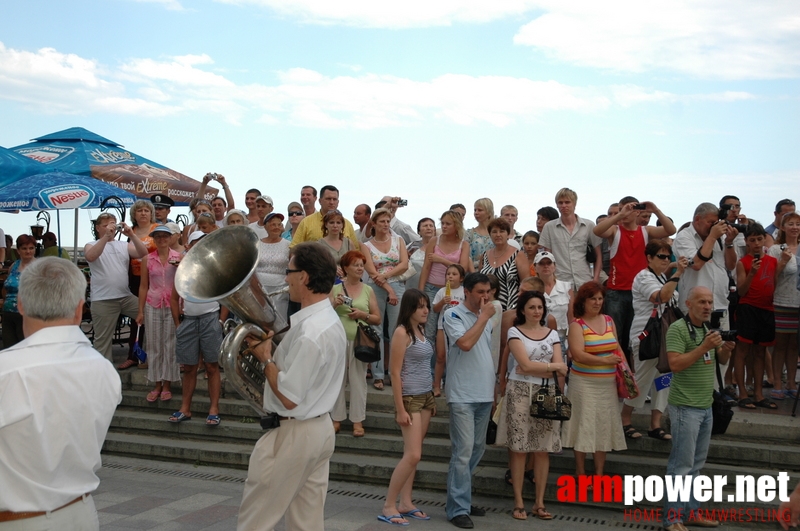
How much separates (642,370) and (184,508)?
413cm

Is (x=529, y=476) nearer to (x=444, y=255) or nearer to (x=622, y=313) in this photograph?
(x=622, y=313)

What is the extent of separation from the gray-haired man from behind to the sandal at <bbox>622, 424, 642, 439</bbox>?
4.90 m

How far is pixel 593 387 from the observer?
20.5 feet

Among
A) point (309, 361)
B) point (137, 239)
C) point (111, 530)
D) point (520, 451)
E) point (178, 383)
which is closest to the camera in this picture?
point (309, 361)

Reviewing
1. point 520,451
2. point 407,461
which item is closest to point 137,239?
point 407,461

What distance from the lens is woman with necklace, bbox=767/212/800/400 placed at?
7672 mm

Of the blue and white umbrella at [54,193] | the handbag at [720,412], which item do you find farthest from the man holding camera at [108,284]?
the handbag at [720,412]

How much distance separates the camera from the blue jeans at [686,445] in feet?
18.4

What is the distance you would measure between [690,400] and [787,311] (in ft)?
9.26

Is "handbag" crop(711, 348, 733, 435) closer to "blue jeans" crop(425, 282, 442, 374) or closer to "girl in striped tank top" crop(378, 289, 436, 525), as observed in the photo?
"girl in striped tank top" crop(378, 289, 436, 525)

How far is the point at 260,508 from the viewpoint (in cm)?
382

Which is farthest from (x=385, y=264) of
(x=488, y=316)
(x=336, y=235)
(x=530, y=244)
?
(x=488, y=316)

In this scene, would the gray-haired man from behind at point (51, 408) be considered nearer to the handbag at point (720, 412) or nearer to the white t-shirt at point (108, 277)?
the handbag at point (720, 412)

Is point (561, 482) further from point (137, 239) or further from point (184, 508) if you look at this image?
point (137, 239)
